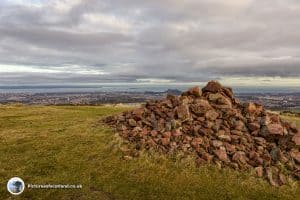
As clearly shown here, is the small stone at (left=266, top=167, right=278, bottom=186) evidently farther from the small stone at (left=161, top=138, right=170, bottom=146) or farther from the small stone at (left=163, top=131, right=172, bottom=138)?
the small stone at (left=163, top=131, right=172, bottom=138)

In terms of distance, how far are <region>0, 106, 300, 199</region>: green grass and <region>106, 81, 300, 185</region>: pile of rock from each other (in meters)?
1.08

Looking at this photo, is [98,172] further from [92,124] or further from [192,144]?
[92,124]

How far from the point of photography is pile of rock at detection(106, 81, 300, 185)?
2071 cm

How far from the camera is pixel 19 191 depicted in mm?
17406

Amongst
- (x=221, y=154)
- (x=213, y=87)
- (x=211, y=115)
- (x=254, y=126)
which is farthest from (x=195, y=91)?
(x=221, y=154)

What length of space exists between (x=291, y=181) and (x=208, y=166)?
15.4 feet

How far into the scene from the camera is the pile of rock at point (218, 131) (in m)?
20.7

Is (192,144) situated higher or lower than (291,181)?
higher

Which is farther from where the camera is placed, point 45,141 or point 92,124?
point 92,124

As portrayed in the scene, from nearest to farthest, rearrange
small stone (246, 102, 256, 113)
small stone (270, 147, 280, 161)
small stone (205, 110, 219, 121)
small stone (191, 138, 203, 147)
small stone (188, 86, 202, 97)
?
1. small stone (270, 147, 280, 161)
2. small stone (191, 138, 203, 147)
3. small stone (205, 110, 219, 121)
4. small stone (246, 102, 256, 113)
5. small stone (188, 86, 202, 97)

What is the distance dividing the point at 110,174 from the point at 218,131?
819cm

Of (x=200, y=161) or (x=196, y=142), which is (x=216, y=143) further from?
(x=200, y=161)

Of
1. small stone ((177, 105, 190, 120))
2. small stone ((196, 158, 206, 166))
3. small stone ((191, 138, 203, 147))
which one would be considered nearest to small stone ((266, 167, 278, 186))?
small stone ((196, 158, 206, 166))

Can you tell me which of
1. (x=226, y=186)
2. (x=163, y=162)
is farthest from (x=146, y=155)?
(x=226, y=186)
